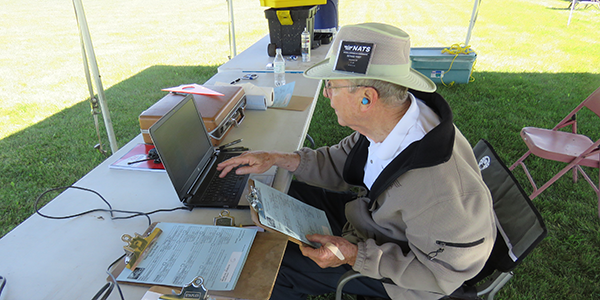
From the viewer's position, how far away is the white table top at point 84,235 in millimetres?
970

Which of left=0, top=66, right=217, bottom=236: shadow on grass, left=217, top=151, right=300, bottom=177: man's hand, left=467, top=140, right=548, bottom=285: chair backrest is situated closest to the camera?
left=467, top=140, right=548, bottom=285: chair backrest

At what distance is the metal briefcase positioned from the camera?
1.68m

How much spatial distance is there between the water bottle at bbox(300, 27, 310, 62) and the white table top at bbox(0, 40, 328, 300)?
6.20 ft

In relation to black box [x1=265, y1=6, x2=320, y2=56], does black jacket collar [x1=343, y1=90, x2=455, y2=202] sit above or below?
below

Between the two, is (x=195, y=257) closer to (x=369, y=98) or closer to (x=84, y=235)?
(x=84, y=235)

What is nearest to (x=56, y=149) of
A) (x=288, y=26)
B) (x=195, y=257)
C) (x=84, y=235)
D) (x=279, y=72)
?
(x=279, y=72)

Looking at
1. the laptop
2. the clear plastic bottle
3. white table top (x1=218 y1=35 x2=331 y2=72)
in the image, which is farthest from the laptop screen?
white table top (x1=218 y1=35 x2=331 y2=72)

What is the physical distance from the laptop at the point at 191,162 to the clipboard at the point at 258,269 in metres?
0.22

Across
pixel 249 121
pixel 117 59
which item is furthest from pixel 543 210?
pixel 117 59

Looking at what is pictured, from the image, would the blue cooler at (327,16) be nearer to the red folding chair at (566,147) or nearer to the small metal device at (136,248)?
the red folding chair at (566,147)

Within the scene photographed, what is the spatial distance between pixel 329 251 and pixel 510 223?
2.38 feet

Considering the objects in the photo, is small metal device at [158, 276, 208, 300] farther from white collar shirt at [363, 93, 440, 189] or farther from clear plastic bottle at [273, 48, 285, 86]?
clear plastic bottle at [273, 48, 285, 86]

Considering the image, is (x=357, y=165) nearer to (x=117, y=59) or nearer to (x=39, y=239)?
(x=39, y=239)

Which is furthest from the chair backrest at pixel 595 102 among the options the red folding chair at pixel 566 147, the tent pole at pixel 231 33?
the tent pole at pixel 231 33
